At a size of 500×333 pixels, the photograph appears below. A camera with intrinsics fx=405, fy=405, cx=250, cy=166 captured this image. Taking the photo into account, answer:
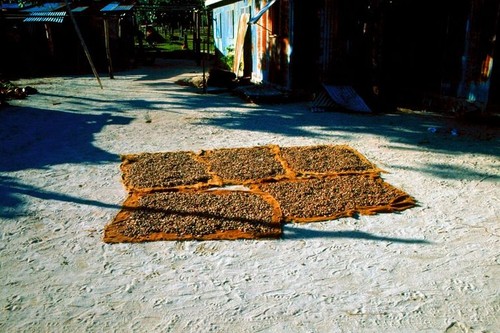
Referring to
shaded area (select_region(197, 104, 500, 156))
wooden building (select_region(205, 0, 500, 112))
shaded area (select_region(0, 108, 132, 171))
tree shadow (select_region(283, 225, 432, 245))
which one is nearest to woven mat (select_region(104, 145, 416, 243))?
tree shadow (select_region(283, 225, 432, 245))

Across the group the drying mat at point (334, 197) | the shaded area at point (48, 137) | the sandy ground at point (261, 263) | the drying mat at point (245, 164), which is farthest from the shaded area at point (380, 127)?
the shaded area at point (48, 137)

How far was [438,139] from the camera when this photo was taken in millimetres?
6633

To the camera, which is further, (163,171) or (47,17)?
(47,17)

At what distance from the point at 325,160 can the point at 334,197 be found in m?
1.33

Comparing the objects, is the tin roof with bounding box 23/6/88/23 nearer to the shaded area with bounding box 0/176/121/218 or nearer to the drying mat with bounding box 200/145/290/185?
the drying mat with bounding box 200/145/290/185

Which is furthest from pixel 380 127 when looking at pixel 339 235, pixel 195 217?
pixel 195 217

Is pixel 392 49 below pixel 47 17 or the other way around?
below

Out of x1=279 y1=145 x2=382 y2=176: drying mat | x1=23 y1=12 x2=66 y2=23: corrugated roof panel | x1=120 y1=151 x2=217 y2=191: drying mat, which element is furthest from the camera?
x1=23 y1=12 x2=66 y2=23: corrugated roof panel

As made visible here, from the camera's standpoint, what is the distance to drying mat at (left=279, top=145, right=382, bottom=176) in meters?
5.16

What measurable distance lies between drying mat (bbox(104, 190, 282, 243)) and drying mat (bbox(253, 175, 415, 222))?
7.7 inches

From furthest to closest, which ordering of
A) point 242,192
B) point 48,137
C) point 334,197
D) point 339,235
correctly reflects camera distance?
point 48,137 < point 242,192 < point 334,197 < point 339,235

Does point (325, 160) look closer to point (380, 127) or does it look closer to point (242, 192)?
point (242, 192)

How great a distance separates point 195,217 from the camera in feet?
12.5

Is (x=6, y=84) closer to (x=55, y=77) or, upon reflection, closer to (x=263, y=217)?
(x=55, y=77)
